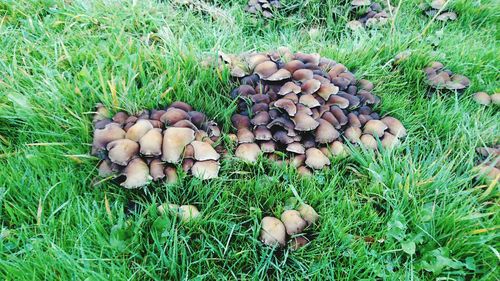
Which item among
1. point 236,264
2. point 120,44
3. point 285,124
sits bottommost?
point 236,264

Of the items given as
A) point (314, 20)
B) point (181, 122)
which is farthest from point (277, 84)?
point (314, 20)

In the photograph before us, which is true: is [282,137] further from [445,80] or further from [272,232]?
[445,80]

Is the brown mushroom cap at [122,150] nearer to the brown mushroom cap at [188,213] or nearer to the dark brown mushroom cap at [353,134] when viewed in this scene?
the brown mushroom cap at [188,213]

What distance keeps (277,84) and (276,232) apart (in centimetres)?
108

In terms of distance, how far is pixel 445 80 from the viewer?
3.07m

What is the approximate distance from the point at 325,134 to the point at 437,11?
2398 mm

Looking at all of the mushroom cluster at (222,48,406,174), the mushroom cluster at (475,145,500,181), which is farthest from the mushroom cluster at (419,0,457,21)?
the mushroom cluster at (475,145,500,181)

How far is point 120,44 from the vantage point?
296 centimetres

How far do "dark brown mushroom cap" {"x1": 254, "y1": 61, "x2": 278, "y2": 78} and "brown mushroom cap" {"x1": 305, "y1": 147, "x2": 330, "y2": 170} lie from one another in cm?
63

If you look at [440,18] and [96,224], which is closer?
[96,224]

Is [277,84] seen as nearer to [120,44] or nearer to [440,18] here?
[120,44]

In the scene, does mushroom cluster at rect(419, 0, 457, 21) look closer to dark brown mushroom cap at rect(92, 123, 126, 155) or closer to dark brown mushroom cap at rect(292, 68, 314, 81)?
dark brown mushroom cap at rect(292, 68, 314, 81)

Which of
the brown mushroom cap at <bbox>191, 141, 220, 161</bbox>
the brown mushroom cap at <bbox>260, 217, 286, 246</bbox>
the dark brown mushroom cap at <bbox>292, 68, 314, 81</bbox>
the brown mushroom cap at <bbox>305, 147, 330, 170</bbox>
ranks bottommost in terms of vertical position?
the brown mushroom cap at <bbox>260, 217, 286, 246</bbox>

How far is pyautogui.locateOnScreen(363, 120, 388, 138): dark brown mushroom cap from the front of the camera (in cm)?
259
